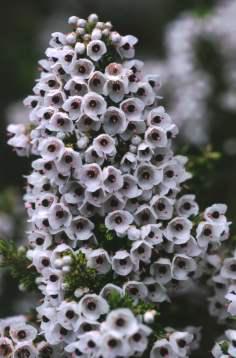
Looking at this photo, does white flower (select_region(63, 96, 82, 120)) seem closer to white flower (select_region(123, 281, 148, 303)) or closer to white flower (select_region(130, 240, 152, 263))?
white flower (select_region(130, 240, 152, 263))

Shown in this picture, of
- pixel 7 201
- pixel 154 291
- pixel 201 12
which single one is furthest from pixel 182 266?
pixel 201 12

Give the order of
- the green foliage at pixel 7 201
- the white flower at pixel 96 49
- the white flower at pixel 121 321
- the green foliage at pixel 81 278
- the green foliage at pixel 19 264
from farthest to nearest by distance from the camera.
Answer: the green foliage at pixel 7 201, the green foliage at pixel 19 264, the white flower at pixel 96 49, the green foliage at pixel 81 278, the white flower at pixel 121 321

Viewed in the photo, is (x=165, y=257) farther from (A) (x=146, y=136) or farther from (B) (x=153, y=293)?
(A) (x=146, y=136)

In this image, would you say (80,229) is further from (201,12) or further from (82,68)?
(201,12)

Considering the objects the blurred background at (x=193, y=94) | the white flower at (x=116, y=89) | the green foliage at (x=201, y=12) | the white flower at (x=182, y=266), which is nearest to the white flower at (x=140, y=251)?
the white flower at (x=182, y=266)

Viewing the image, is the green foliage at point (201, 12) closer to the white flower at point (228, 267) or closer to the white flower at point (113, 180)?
the white flower at point (228, 267)

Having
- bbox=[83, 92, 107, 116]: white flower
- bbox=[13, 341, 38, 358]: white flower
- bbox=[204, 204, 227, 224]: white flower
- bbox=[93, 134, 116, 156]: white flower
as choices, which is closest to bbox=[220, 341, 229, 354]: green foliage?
bbox=[204, 204, 227, 224]: white flower
